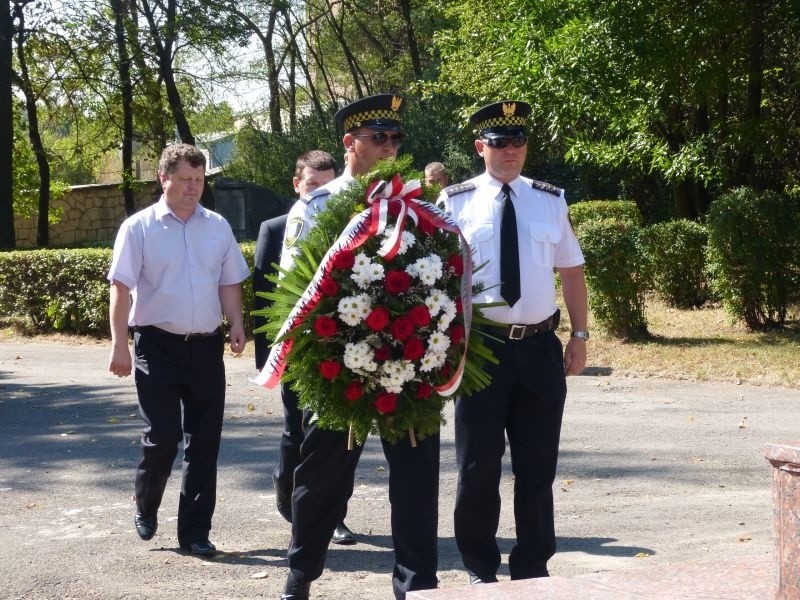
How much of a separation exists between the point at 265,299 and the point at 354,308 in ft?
6.46

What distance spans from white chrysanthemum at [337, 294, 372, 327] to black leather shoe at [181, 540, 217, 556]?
2.06 meters

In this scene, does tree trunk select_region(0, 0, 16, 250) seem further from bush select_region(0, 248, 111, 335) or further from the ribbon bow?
the ribbon bow

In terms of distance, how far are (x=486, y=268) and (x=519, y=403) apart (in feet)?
1.97

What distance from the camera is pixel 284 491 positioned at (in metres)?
6.23

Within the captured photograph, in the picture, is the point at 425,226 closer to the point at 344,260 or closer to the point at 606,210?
the point at 344,260

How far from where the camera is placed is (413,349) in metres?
4.28

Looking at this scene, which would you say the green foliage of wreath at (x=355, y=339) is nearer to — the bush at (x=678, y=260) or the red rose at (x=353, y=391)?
the red rose at (x=353, y=391)

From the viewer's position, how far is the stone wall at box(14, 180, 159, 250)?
34.9m

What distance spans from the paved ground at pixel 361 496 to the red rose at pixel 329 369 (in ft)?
4.36

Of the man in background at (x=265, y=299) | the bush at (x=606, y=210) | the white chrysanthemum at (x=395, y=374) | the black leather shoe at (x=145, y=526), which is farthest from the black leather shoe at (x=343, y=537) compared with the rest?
the bush at (x=606, y=210)

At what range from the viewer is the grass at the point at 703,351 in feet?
36.3

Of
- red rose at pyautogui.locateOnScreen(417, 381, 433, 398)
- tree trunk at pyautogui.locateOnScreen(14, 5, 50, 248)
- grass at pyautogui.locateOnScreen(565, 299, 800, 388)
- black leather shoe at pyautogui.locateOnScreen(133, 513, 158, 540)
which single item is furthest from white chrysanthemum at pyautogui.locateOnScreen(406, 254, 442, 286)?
tree trunk at pyautogui.locateOnScreen(14, 5, 50, 248)

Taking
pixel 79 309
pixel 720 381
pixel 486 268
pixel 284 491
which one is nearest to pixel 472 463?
pixel 486 268

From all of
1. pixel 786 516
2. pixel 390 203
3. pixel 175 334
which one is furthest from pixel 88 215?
pixel 786 516
